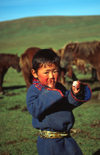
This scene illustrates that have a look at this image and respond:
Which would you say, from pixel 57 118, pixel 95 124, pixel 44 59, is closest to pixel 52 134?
pixel 57 118

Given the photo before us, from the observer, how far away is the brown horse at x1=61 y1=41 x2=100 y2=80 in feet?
22.0

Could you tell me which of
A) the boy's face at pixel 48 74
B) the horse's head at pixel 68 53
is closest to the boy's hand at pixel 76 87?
the boy's face at pixel 48 74

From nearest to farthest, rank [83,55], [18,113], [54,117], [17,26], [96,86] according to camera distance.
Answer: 1. [54,117]
2. [18,113]
3. [83,55]
4. [96,86]
5. [17,26]

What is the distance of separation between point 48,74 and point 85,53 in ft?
18.1

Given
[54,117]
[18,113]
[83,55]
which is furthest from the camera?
[83,55]

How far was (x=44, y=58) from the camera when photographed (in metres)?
1.69

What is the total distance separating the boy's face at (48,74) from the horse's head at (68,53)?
18.5 feet

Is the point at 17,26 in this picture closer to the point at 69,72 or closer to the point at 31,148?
the point at 69,72

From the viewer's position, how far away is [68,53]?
24.0 ft

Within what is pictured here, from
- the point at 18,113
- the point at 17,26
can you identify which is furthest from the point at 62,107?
the point at 17,26

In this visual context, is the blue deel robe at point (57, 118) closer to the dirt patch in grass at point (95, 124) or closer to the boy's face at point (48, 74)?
the boy's face at point (48, 74)

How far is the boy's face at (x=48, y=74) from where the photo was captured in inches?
64.0

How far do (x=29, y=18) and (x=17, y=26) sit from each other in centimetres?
808

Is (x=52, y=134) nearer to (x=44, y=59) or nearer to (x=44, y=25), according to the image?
(x=44, y=59)
